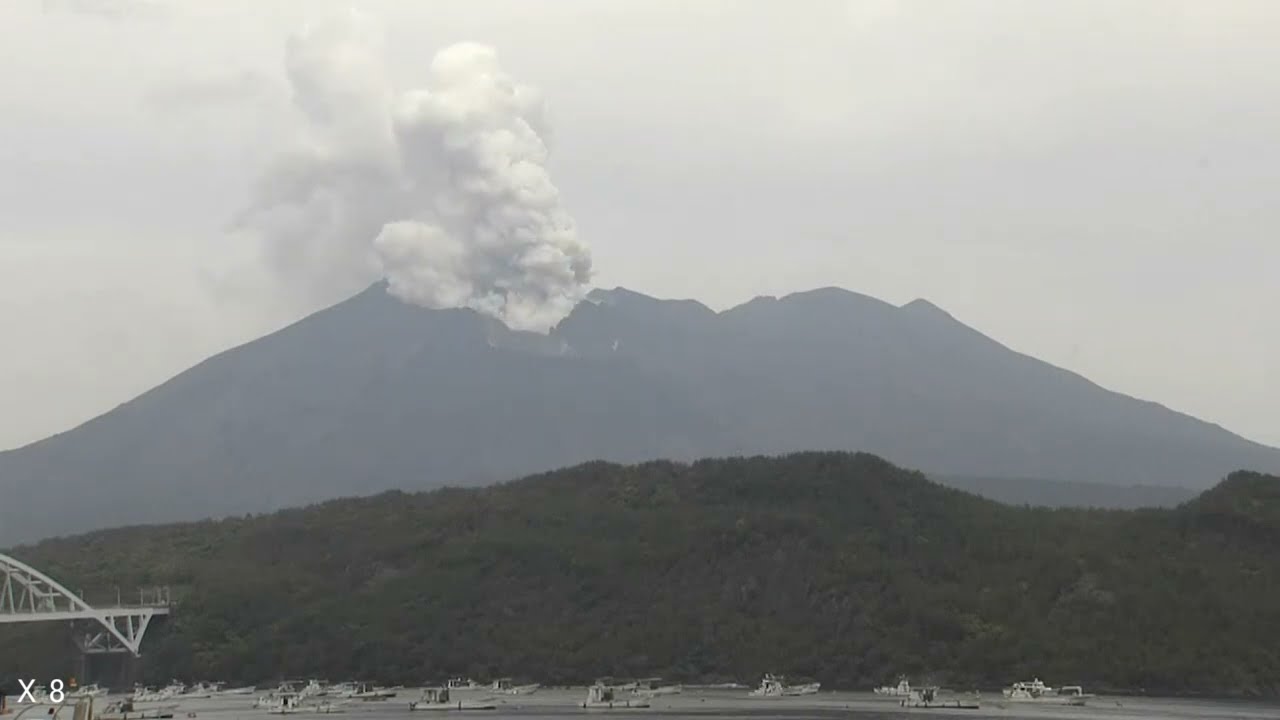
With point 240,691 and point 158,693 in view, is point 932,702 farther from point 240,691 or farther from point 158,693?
point 158,693

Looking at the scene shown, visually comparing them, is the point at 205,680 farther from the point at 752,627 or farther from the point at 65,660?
the point at 752,627

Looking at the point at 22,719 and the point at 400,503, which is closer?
the point at 22,719

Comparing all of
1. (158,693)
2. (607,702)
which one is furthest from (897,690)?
(158,693)

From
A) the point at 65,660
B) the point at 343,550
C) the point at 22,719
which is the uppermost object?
the point at 343,550

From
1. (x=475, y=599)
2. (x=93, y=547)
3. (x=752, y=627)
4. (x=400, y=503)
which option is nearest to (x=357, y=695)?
(x=475, y=599)

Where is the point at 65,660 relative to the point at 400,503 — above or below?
below

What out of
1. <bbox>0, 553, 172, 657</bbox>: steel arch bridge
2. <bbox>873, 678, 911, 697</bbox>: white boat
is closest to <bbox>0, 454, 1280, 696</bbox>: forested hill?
<bbox>0, 553, 172, 657</bbox>: steel arch bridge

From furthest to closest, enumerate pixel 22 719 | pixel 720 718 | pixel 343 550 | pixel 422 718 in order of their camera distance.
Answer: pixel 343 550 → pixel 422 718 → pixel 720 718 → pixel 22 719
